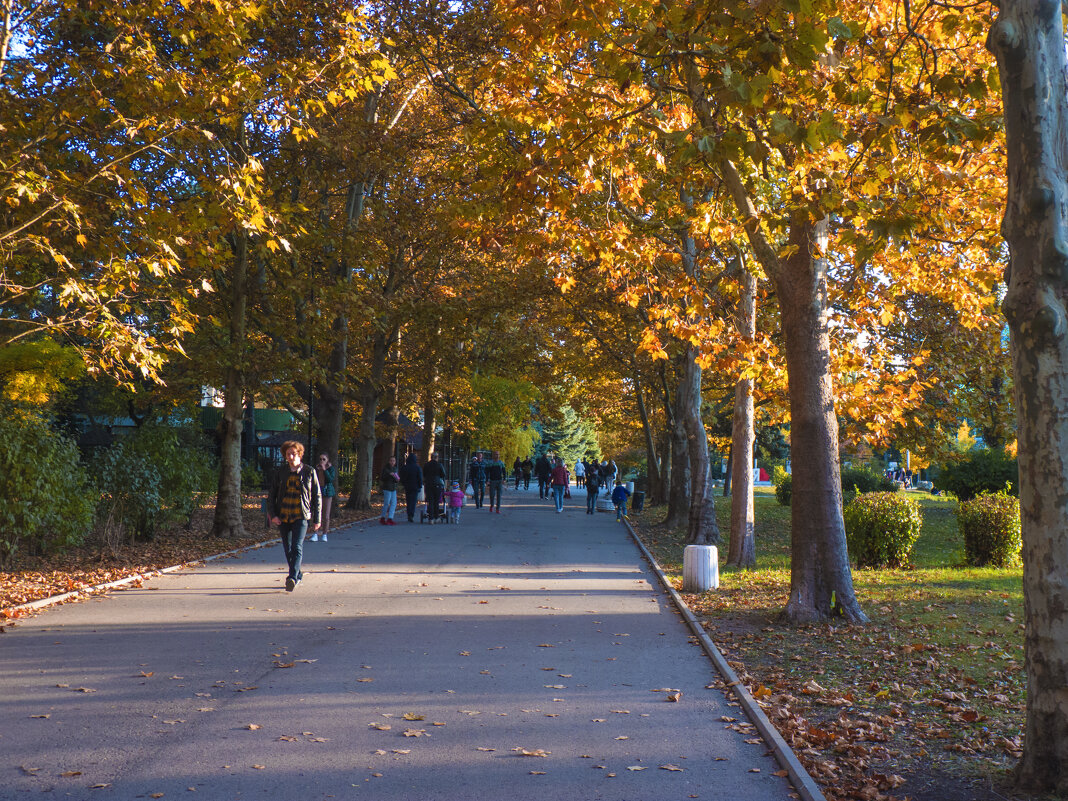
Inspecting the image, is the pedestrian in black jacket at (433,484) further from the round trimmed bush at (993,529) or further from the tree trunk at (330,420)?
the round trimmed bush at (993,529)

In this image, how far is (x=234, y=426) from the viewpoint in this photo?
20.0 m

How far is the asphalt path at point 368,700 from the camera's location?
5.10 meters

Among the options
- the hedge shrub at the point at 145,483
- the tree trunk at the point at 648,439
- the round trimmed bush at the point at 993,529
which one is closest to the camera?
the round trimmed bush at the point at 993,529

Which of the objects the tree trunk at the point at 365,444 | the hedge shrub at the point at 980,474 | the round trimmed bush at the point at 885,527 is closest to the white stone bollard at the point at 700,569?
the round trimmed bush at the point at 885,527

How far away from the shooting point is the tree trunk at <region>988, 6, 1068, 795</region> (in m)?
4.87

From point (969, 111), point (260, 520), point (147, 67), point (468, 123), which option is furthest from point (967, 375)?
point (260, 520)

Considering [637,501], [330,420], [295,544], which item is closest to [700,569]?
[295,544]

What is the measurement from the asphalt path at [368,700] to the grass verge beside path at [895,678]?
0.46 meters

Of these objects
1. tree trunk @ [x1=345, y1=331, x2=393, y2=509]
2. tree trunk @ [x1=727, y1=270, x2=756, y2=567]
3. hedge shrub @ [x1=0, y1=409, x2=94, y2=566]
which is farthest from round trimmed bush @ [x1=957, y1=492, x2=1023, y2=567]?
tree trunk @ [x1=345, y1=331, x2=393, y2=509]

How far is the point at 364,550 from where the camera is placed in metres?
18.4

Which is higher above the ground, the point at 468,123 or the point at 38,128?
the point at 468,123

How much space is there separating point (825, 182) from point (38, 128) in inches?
384

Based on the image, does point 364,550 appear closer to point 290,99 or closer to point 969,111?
point 290,99

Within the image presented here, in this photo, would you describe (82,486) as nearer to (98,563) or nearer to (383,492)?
(98,563)
